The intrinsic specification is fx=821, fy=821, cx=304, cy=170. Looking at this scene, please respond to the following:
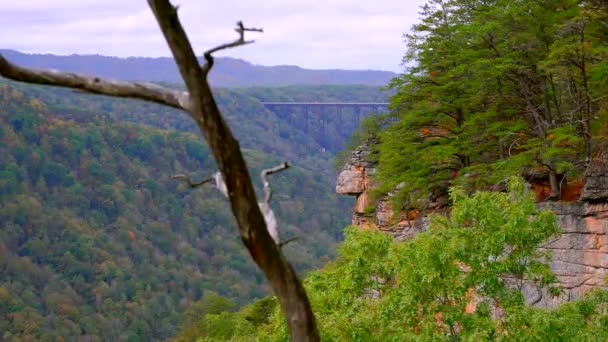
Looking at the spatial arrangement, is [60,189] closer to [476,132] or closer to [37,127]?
[37,127]

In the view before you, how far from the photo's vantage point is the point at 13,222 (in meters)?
83.4

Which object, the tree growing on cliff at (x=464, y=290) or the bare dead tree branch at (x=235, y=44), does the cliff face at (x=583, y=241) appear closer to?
the tree growing on cliff at (x=464, y=290)

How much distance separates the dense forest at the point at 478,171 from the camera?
9.62m

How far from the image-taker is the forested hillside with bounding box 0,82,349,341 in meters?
73.4

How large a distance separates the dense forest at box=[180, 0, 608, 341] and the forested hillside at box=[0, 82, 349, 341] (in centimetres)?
4853

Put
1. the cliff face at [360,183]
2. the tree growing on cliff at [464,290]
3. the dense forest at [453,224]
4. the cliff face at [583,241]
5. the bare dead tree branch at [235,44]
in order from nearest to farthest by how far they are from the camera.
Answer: the bare dead tree branch at [235,44]
the tree growing on cliff at [464,290]
the dense forest at [453,224]
the cliff face at [583,241]
the cliff face at [360,183]

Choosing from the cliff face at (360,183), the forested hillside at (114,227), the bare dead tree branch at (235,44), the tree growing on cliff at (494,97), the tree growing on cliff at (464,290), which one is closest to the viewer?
the bare dead tree branch at (235,44)

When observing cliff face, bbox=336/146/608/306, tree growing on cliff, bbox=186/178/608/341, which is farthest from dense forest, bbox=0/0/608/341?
cliff face, bbox=336/146/608/306

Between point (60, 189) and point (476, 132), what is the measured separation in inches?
3079

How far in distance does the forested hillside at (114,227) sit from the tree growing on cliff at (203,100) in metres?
63.0

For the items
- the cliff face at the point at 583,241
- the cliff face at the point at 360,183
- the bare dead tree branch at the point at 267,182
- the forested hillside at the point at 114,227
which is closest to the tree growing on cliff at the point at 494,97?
the cliff face at the point at 583,241

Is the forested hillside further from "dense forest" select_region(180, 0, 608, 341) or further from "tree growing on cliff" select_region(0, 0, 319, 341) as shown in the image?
"tree growing on cliff" select_region(0, 0, 319, 341)

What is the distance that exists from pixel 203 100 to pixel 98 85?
638 millimetres

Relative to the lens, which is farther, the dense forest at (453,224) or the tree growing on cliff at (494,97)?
the tree growing on cliff at (494,97)
